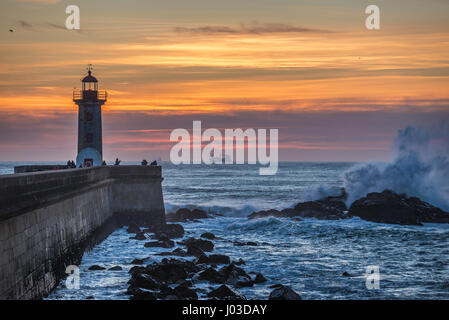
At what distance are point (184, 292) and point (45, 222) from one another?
11.5 feet

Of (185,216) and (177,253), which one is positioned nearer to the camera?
(177,253)

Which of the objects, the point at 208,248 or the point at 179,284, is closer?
the point at 179,284

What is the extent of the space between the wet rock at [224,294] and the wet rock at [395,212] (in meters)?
17.0

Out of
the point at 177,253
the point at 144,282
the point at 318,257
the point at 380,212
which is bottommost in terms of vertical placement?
the point at 318,257

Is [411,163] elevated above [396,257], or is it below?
above

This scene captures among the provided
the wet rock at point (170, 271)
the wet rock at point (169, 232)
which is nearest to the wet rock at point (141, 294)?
the wet rock at point (170, 271)

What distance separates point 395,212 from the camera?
2866 centimetres

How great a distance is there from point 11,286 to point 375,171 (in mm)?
38180

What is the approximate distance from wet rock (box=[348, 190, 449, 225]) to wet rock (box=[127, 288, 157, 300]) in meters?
17.7

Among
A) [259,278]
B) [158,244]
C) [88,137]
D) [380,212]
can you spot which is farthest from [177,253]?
[380,212]

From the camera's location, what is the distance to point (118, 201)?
→ 2619cm

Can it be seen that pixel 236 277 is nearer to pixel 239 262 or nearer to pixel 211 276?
pixel 211 276
